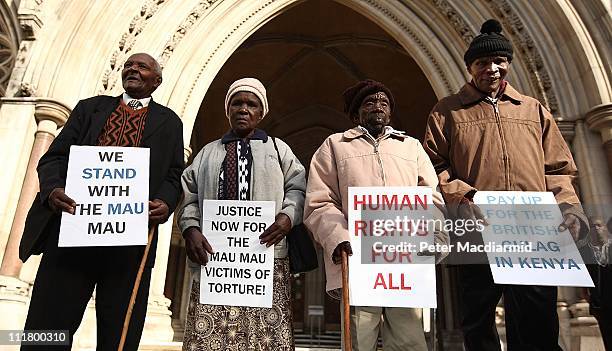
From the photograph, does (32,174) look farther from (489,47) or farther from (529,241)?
(529,241)

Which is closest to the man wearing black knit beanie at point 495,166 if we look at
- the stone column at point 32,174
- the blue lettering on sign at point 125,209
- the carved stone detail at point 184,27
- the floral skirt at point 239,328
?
the floral skirt at point 239,328

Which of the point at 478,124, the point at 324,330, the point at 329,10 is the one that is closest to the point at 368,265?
the point at 478,124

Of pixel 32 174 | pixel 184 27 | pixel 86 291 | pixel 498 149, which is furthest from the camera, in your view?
pixel 184 27

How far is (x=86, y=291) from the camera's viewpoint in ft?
6.43

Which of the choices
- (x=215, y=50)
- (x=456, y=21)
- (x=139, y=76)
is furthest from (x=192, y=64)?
(x=139, y=76)

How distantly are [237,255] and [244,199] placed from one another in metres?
0.31

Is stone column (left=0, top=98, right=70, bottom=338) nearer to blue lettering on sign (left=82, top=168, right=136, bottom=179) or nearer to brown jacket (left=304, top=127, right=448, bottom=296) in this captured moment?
blue lettering on sign (left=82, top=168, right=136, bottom=179)

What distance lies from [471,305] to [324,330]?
9908mm

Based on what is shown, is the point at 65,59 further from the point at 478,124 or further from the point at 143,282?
the point at 478,124

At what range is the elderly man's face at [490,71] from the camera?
7.62 ft

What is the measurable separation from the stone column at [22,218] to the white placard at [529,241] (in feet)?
14.0

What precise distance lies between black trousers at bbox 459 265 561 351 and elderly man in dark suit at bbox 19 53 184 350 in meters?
1.51

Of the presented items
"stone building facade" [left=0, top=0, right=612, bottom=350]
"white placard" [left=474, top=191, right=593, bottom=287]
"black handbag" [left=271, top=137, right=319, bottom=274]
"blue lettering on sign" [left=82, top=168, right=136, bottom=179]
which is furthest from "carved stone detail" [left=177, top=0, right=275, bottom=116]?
"white placard" [left=474, top=191, right=593, bottom=287]

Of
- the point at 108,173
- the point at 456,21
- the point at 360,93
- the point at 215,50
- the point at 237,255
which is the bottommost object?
the point at 237,255
